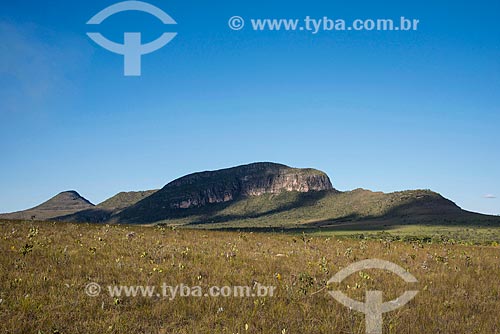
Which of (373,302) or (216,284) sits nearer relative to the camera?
(373,302)

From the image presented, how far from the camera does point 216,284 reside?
9.75 meters

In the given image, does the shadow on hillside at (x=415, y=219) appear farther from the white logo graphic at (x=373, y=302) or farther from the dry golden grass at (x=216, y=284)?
the white logo graphic at (x=373, y=302)

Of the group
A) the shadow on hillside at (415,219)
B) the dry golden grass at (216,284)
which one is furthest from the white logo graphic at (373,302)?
the shadow on hillside at (415,219)

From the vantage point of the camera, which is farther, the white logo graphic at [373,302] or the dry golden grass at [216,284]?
the white logo graphic at [373,302]

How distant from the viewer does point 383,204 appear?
158 metres

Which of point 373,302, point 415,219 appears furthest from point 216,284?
point 415,219

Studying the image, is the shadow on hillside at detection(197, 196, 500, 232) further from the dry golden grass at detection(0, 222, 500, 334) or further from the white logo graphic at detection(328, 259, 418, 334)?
the white logo graphic at detection(328, 259, 418, 334)

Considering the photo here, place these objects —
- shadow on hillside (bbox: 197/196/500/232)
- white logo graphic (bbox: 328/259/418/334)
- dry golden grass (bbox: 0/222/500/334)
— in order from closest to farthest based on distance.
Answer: dry golden grass (bbox: 0/222/500/334) < white logo graphic (bbox: 328/259/418/334) < shadow on hillside (bbox: 197/196/500/232)

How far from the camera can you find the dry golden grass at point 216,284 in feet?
23.3

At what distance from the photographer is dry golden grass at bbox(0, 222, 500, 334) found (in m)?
7.09

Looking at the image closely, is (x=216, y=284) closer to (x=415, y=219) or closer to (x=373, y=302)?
(x=373, y=302)

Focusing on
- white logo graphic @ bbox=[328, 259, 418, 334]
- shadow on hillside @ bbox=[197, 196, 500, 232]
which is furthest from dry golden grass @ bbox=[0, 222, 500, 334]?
shadow on hillside @ bbox=[197, 196, 500, 232]

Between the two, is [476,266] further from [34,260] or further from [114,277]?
[34,260]

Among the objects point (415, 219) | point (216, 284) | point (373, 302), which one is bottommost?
point (415, 219)
